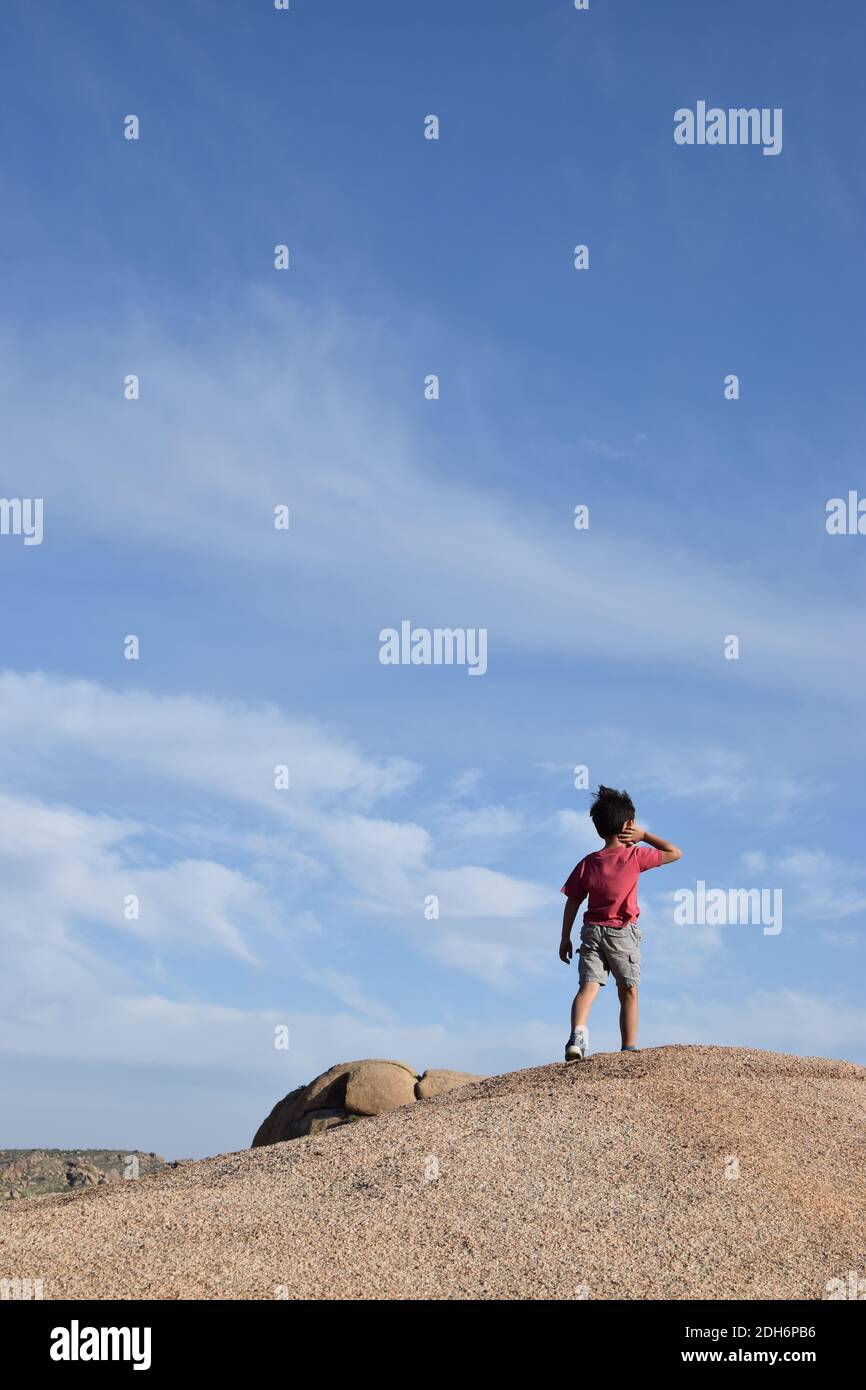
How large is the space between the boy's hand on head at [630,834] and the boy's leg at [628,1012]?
1397 mm

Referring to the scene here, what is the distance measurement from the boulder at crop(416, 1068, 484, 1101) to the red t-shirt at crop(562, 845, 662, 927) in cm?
399

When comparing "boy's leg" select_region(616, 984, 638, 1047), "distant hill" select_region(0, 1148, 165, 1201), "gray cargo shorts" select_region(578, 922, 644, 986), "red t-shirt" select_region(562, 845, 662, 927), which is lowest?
"distant hill" select_region(0, 1148, 165, 1201)

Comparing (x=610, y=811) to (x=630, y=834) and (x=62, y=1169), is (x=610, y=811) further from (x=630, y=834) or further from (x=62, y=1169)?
(x=62, y=1169)

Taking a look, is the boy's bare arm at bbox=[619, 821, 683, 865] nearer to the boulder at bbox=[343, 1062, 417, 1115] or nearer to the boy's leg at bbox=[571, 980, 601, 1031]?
the boy's leg at bbox=[571, 980, 601, 1031]

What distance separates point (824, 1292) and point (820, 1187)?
1.73 meters

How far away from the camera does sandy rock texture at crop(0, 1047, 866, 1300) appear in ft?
23.5

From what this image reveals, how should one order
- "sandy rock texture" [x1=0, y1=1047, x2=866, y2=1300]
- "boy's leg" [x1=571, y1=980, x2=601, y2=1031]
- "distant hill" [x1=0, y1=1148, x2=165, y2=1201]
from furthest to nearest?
"distant hill" [x1=0, y1=1148, x2=165, y2=1201], "boy's leg" [x1=571, y1=980, x2=601, y2=1031], "sandy rock texture" [x1=0, y1=1047, x2=866, y2=1300]

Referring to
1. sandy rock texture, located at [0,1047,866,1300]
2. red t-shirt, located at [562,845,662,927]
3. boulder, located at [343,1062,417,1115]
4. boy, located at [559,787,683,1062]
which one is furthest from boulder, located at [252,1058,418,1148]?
red t-shirt, located at [562,845,662,927]

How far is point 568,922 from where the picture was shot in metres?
11.8
